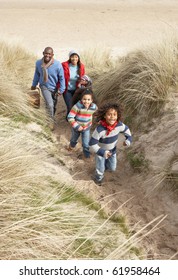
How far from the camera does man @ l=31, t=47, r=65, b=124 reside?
5.66 m

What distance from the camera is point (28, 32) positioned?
53.3 feet

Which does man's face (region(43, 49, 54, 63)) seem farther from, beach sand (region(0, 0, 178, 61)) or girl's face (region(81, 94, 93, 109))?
beach sand (region(0, 0, 178, 61))

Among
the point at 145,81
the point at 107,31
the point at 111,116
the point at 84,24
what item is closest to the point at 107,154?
the point at 111,116

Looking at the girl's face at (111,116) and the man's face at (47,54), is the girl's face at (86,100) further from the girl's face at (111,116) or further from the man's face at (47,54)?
the man's face at (47,54)

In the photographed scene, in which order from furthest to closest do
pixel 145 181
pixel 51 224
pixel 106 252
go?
pixel 145 181 → pixel 106 252 → pixel 51 224

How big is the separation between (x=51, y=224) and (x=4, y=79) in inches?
155

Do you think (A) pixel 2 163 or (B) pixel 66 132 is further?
(B) pixel 66 132

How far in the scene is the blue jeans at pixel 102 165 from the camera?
4371 millimetres

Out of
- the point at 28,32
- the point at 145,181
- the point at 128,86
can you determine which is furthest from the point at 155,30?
the point at 145,181

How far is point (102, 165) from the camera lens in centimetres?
440

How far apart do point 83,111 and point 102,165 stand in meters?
0.96

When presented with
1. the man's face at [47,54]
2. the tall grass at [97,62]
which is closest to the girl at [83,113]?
the man's face at [47,54]

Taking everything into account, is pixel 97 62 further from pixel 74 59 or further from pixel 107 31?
pixel 107 31
